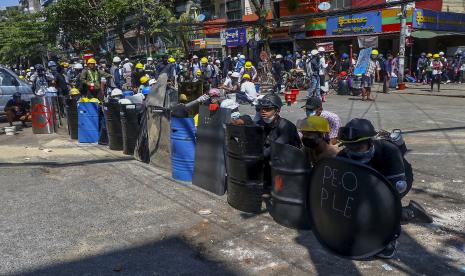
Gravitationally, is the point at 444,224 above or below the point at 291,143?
below

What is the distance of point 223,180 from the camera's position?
6.25m

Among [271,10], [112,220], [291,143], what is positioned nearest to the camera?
[291,143]

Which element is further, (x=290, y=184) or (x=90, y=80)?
(x=90, y=80)

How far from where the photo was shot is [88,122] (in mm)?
10648

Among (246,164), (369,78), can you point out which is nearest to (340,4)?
(369,78)

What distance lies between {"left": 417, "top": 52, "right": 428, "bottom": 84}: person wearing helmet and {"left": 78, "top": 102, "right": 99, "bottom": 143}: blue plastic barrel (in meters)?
20.2

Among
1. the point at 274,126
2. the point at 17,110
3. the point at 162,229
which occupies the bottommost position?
the point at 162,229

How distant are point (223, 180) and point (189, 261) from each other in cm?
199

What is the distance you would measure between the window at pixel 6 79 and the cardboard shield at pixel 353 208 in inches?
597

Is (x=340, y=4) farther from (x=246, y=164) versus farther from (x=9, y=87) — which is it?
(x=246, y=164)

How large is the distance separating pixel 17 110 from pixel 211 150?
425 inches

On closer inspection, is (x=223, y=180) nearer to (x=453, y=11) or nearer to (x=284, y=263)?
(x=284, y=263)

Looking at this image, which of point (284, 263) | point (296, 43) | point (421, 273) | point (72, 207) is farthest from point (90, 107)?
point (296, 43)

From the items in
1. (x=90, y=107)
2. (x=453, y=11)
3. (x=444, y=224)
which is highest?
(x=453, y=11)
